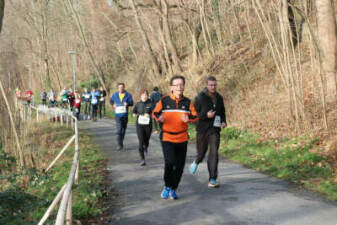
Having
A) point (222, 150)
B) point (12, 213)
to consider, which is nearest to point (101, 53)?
point (222, 150)

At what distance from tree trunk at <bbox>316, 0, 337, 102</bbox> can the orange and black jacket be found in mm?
6519

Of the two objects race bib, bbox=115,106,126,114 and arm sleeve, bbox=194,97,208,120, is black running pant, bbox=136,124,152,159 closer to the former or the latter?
race bib, bbox=115,106,126,114

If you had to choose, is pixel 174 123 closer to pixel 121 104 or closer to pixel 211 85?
pixel 211 85

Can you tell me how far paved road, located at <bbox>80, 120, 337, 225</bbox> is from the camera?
5.35 m

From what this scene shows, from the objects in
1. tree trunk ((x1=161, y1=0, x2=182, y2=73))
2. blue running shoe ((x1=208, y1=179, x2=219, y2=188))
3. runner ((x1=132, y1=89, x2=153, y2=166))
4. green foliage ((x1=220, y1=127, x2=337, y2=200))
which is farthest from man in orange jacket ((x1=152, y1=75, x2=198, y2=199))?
tree trunk ((x1=161, y1=0, x2=182, y2=73))

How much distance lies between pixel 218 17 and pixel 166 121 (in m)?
15.0

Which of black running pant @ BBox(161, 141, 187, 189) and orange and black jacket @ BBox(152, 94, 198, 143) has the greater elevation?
orange and black jacket @ BBox(152, 94, 198, 143)

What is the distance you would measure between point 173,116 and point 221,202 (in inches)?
59.9

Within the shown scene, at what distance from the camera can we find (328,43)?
37.4ft

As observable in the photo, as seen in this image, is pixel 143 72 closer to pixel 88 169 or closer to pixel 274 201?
pixel 88 169

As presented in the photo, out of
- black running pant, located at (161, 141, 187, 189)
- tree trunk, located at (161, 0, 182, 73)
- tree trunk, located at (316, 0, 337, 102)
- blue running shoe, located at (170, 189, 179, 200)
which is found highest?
tree trunk, located at (161, 0, 182, 73)

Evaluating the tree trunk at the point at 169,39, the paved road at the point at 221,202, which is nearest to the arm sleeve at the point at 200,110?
the paved road at the point at 221,202

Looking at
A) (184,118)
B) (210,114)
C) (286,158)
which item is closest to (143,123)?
(210,114)

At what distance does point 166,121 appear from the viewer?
245 inches
